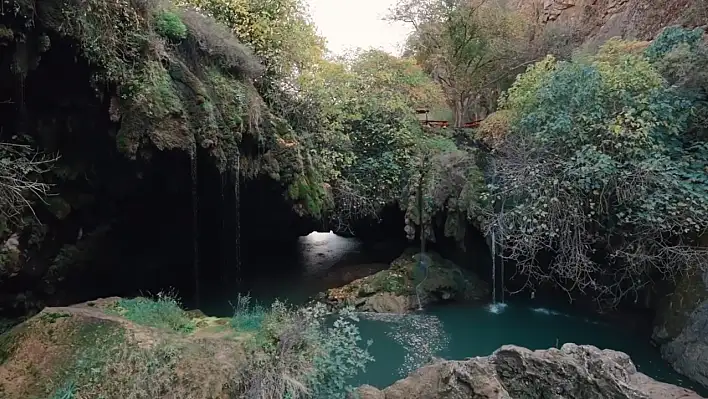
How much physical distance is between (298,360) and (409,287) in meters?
6.85

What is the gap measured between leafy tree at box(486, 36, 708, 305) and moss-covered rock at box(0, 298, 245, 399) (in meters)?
5.75

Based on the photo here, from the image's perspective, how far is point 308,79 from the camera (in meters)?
11.3

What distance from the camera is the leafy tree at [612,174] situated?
25.0 ft

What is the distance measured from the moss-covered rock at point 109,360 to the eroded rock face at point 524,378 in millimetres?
1342

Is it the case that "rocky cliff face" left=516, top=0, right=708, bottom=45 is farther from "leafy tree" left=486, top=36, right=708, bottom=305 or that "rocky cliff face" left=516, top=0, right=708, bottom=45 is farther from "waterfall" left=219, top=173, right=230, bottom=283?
"waterfall" left=219, top=173, right=230, bottom=283

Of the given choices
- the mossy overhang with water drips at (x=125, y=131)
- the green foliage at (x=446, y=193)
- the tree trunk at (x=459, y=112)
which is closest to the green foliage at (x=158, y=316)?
the mossy overhang with water drips at (x=125, y=131)

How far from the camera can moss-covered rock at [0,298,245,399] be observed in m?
3.84

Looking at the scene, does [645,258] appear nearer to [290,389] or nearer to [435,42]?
[290,389]

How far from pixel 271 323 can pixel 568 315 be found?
26.3 feet

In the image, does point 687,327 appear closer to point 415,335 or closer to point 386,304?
point 415,335

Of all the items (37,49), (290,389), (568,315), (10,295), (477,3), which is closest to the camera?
(290,389)

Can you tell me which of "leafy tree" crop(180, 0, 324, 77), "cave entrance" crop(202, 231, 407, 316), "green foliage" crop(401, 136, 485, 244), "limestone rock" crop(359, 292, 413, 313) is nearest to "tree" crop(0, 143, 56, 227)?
"cave entrance" crop(202, 231, 407, 316)

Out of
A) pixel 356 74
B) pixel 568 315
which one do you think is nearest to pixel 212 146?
pixel 356 74

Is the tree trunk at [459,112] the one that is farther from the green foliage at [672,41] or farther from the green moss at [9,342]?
the green moss at [9,342]
